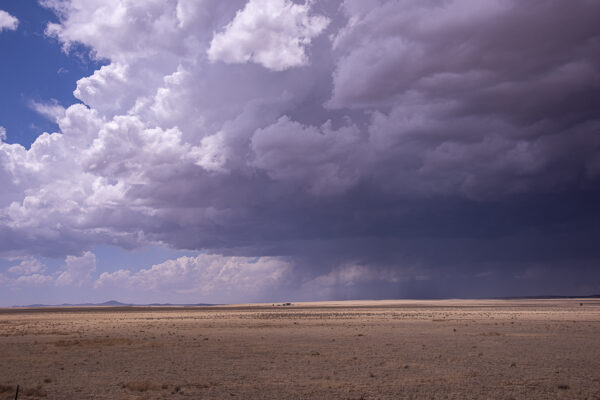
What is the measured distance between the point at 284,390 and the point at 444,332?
3513 centimetres

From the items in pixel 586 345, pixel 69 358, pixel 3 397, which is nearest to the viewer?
pixel 3 397

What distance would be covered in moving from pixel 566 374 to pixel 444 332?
27.6 metres

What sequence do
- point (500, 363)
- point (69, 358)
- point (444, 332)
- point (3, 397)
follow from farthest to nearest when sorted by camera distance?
point (444, 332) → point (69, 358) → point (500, 363) → point (3, 397)

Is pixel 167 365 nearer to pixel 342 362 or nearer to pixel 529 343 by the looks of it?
pixel 342 362

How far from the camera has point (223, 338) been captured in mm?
50531

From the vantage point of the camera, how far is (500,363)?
1243 inches

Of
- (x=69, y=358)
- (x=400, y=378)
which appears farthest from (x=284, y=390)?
(x=69, y=358)

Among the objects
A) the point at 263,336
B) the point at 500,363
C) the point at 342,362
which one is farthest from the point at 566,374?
the point at 263,336

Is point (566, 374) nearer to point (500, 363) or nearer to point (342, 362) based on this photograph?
point (500, 363)

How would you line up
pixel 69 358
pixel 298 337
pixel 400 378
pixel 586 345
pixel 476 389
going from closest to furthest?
pixel 476 389 → pixel 400 378 → pixel 69 358 → pixel 586 345 → pixel 298 337

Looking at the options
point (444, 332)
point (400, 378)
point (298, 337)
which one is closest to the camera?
point (400, 378)

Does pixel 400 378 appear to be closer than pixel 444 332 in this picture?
Yes

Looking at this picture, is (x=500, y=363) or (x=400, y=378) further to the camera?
(x=500, y=363)

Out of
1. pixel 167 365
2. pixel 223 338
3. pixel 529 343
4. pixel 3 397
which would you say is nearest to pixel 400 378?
pixel 167 365
